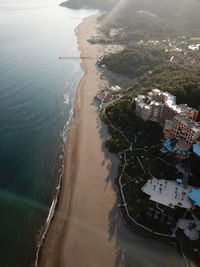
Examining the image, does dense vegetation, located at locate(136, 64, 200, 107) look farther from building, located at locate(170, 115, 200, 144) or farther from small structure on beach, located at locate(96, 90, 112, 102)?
building, located at locate(170, 115, 200, 144)

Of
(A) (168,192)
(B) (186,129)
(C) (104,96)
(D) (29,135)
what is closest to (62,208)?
(A) (168,192)

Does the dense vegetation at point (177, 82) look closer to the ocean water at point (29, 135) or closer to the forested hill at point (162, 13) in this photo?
the ocean water at point (29, 135)

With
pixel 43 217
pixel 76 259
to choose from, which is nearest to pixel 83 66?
pixel 43 217

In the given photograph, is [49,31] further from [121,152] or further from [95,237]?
[95,237]

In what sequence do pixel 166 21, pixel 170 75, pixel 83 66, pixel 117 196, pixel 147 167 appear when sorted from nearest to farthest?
pixel 117 196 → pixel 147 167 → pixel 170 75 → pixel 83 66 → pixel 166 21

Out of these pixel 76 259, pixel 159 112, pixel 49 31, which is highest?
pixel 159 112

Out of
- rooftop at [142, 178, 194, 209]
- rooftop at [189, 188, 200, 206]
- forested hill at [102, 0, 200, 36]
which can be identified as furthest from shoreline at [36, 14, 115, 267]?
forested hill at [102, 0, 200, 36]

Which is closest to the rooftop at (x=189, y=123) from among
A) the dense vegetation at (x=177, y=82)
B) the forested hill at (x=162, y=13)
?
the dense vegetation at (x=177, y=82)
